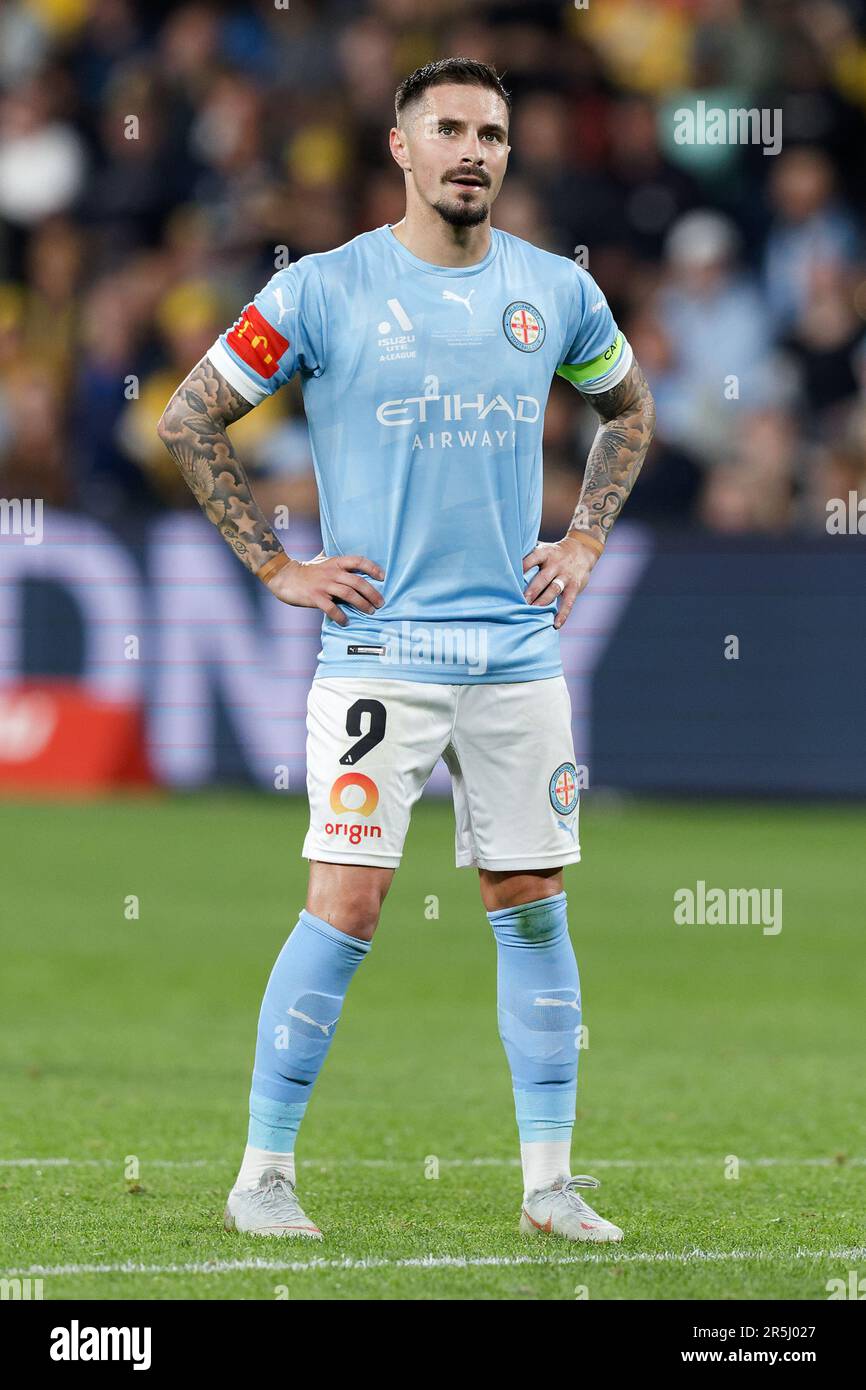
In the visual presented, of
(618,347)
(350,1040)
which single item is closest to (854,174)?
(350,1040)

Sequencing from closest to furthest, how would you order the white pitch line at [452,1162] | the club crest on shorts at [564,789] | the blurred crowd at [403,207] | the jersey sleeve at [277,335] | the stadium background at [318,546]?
the jersey sleeve at [277,335]
the club crest on shorts at [564,789]
the white pitch line at [452,1162]
the stadium background at [318,546]
the blurred crowd at [403,207]

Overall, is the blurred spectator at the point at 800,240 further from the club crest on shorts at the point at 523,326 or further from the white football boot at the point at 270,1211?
the white football boot at the point at 270,1211

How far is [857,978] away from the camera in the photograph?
9.48 metres

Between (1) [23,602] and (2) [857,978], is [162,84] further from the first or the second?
(2) [857,978]

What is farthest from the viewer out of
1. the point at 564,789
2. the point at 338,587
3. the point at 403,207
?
the point at 403,207

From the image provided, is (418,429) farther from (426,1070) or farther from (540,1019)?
(426,1070)

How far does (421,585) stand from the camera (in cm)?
531

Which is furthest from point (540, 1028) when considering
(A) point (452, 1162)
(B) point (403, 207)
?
(B) point (403, 207)

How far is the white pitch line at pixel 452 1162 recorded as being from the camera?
6.09 meters

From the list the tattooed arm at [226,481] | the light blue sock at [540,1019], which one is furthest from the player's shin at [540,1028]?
the tattooed arm at [226,481]

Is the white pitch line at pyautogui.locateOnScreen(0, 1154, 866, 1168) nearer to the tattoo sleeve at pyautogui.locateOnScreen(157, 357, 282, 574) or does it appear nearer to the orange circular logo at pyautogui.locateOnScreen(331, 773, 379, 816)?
the orange circular logo at pyautogui.locateOnScreen(331, 773, 379, 816)

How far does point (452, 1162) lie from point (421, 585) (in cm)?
174

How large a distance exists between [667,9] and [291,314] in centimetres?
1349

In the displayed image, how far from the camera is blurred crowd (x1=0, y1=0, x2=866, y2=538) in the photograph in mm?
15461
